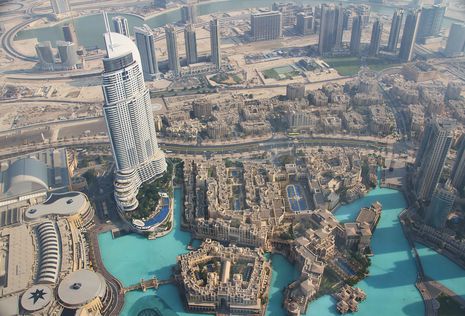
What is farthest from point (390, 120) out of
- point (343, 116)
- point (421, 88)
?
point (421, 88)

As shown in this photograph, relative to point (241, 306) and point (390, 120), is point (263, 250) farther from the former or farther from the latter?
point (390, 120)

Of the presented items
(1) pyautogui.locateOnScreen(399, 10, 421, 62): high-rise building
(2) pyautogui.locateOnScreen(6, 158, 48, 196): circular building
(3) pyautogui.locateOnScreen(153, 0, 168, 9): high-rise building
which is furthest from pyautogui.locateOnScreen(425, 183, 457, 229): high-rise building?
(3) pyautogui.locateOnScreen(153, 0, 168, 9): high-rise building

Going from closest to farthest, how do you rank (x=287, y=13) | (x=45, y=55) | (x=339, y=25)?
(x=45, y=55) < (x=339, y=25) < (x=287, y=13)

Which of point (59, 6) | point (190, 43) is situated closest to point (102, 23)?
point (59, 6)

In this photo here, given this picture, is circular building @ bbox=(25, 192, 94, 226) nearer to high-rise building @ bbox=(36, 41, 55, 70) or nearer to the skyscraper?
high-rise building @ bbox=(36, 41, 55, 70)

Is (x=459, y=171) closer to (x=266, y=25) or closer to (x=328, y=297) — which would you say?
(x=328, y=297)

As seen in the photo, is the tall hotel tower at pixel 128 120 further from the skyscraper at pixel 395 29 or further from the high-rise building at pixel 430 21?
the high-rise building at pixel 430 21

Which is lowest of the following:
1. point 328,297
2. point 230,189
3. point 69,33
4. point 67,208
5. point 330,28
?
point 328,297

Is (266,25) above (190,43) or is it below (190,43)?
below
